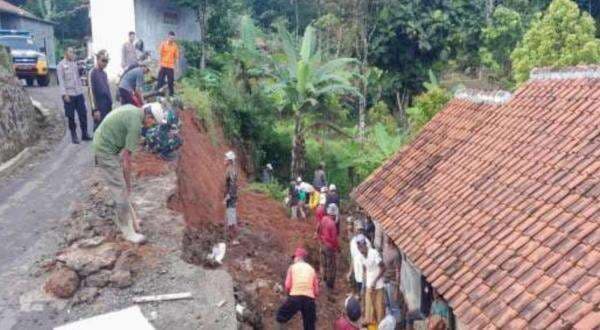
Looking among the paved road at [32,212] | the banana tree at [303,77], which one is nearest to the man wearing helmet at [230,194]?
the paved road at [32,212]

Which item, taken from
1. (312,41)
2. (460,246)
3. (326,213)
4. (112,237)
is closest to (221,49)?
(312,41)

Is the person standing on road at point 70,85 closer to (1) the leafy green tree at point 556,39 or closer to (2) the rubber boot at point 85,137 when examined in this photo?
(2) the rubber boot at point 85,137

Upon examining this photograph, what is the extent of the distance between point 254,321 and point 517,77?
14949 mm

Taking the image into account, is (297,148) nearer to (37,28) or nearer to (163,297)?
(163,297)

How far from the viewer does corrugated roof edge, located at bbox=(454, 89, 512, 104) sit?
11.4 m

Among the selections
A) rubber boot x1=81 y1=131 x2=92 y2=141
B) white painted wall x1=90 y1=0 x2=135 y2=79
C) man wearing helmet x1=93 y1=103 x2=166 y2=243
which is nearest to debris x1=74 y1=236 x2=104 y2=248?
man wearing helmet x1=93 y1=103 x2=166 y2=243

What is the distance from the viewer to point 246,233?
12.9 m

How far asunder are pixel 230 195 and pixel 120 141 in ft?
11.9

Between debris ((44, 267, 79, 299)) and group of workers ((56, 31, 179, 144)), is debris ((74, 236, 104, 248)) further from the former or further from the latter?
group of workers ((56, 31, 179, 144))

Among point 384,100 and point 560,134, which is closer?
point 560,134

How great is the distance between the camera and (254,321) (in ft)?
29.5

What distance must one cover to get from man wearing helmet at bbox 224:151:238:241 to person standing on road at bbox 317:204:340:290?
5.72 feet

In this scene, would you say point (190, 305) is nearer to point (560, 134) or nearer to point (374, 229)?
point (560, 134)

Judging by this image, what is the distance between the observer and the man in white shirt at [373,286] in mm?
10523
